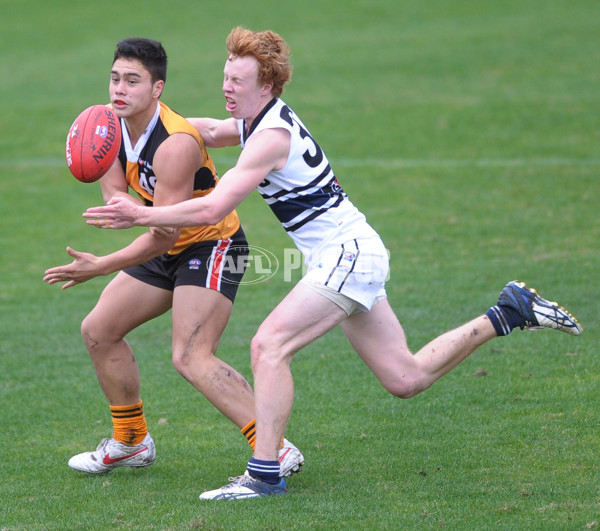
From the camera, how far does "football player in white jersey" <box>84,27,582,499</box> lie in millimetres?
4379

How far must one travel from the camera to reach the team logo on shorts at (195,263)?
5012 millimetres

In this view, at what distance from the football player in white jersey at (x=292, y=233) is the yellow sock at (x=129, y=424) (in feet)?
2.65

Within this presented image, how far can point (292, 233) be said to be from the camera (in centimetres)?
472

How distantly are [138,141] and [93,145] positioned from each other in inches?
10.6

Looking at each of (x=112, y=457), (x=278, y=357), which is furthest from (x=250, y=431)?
(x=112, y=457)

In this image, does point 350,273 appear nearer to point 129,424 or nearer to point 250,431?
point 250,431

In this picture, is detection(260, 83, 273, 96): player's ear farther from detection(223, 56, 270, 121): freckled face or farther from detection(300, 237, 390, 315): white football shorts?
detection(300, 237, 390, 315): white football shorts

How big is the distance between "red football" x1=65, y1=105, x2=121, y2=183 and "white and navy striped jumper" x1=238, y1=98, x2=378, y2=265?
0.73 m

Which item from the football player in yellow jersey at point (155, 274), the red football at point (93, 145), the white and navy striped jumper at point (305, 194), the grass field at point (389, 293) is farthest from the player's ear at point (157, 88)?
the grass field at point (389, 293)

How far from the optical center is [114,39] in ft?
86.9

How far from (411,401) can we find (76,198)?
9.89 meters

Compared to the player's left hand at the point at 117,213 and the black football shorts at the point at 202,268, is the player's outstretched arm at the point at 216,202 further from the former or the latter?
the black football shorts at the point at 202,268

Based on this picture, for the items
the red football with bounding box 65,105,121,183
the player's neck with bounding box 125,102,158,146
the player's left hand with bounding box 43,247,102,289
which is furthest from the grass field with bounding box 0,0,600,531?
the player's neck with bounding box 125,102,158,146

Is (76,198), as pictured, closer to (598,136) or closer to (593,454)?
(598,136)
